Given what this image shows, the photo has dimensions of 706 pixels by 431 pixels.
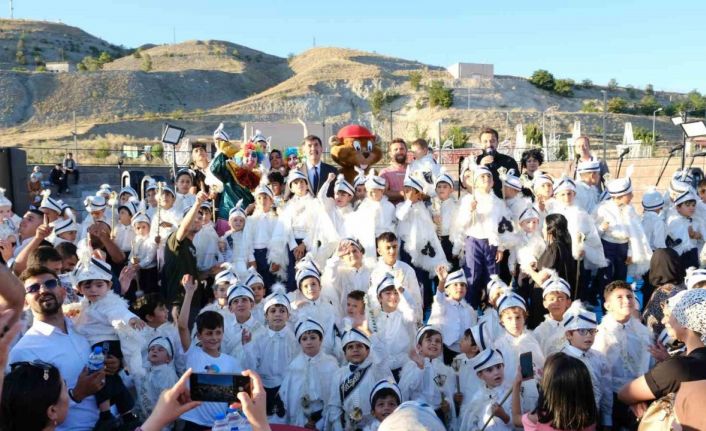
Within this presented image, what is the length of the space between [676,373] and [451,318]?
2.79m

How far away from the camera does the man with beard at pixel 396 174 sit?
27.4 feet

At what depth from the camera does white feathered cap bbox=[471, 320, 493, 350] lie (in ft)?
16.8

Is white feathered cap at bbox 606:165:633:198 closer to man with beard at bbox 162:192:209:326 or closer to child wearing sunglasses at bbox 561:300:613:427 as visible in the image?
child wearing sunglasses at bbox 561:300:613:427

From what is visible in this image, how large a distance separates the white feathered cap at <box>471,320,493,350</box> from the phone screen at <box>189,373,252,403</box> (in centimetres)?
321

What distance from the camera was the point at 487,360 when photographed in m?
4.59

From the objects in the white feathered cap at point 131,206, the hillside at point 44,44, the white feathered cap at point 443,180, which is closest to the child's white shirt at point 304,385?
the white feathered cap at point 443,180

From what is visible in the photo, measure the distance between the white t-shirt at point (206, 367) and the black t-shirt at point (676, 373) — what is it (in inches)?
105

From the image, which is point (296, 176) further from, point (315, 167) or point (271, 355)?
point (271, 355)

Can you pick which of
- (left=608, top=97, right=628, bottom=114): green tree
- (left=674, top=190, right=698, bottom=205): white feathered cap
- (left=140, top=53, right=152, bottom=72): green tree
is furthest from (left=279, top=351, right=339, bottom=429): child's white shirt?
(left=140, top=53, right=152, bottom=72): green tree

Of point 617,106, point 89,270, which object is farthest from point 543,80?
point 89,270

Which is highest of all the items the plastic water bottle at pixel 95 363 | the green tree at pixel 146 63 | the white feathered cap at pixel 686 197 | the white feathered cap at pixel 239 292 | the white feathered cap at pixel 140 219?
the green tree at pixel 146 63

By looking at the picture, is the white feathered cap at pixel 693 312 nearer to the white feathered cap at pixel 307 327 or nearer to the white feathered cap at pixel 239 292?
the white feathered cap at pixel 307 327

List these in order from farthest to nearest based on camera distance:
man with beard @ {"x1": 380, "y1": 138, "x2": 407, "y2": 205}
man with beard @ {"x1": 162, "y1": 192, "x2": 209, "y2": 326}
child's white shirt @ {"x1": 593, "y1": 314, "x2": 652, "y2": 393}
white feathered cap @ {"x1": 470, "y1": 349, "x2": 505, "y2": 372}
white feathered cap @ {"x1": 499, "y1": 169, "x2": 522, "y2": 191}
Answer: man with beard @ {"x1": 380, "y1": 138, "x2": 407, "y2": 205} → white feathered cap @ {"x1": 499, "y1": 169, "x2": 522, "y2": 191} → man with beard @ {"x1": 162, "y1": 192, "x2": 209, "y2": 326} → child's white shirt @ {"x1": 593, "y1": 314, "x2": 652, "y2": 393} → white feathered cap @ {"x1": 470, "y1": 349, "x2": 505, "y2": 372}

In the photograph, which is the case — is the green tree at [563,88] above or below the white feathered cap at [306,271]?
above
